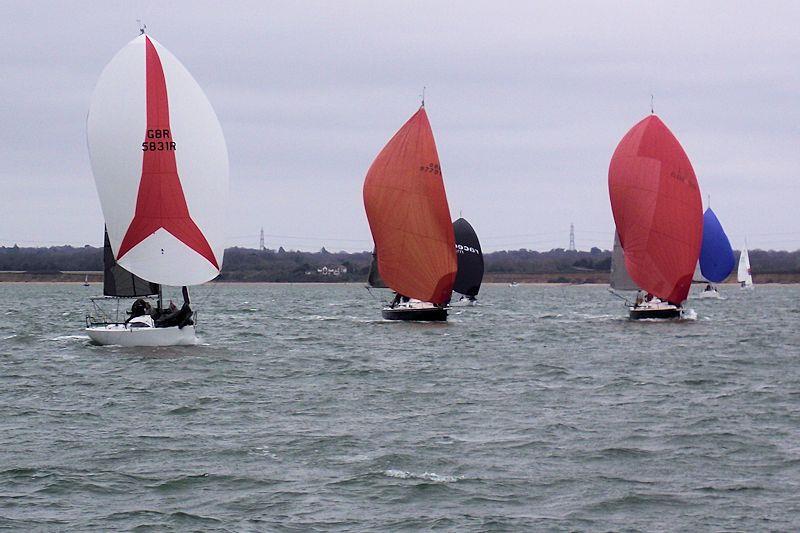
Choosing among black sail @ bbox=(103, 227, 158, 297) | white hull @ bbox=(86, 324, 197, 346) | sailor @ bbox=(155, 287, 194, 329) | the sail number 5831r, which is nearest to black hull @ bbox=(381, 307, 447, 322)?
black sail @ bbox=(103, 227, 158, 297)

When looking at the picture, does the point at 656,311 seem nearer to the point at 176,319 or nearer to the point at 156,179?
the point at 176,319

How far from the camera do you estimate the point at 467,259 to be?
6128 cm

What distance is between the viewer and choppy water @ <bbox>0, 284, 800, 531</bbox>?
13406 millimetres

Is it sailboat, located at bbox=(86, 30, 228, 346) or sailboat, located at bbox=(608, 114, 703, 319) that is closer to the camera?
sailboat, located at bbox=(86, 30, 228, 346)

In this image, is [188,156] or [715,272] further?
[715,272]

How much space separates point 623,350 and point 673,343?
334cm

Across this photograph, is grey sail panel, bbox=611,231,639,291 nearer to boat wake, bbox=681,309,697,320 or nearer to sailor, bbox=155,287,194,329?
boat wake, bbox=681,309,697,320

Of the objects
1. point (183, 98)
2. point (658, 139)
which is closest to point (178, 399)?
point (183, 98)

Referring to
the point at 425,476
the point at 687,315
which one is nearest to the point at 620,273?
the point at 687,315

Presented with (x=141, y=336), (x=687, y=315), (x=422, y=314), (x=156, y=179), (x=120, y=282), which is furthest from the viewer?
(x=687, y=315)

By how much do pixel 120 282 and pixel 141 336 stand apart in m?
3.69

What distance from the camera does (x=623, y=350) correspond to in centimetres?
3481

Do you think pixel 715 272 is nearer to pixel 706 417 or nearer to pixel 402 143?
pixel 402 143

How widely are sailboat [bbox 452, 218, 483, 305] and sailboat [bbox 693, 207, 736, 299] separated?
18738mm
